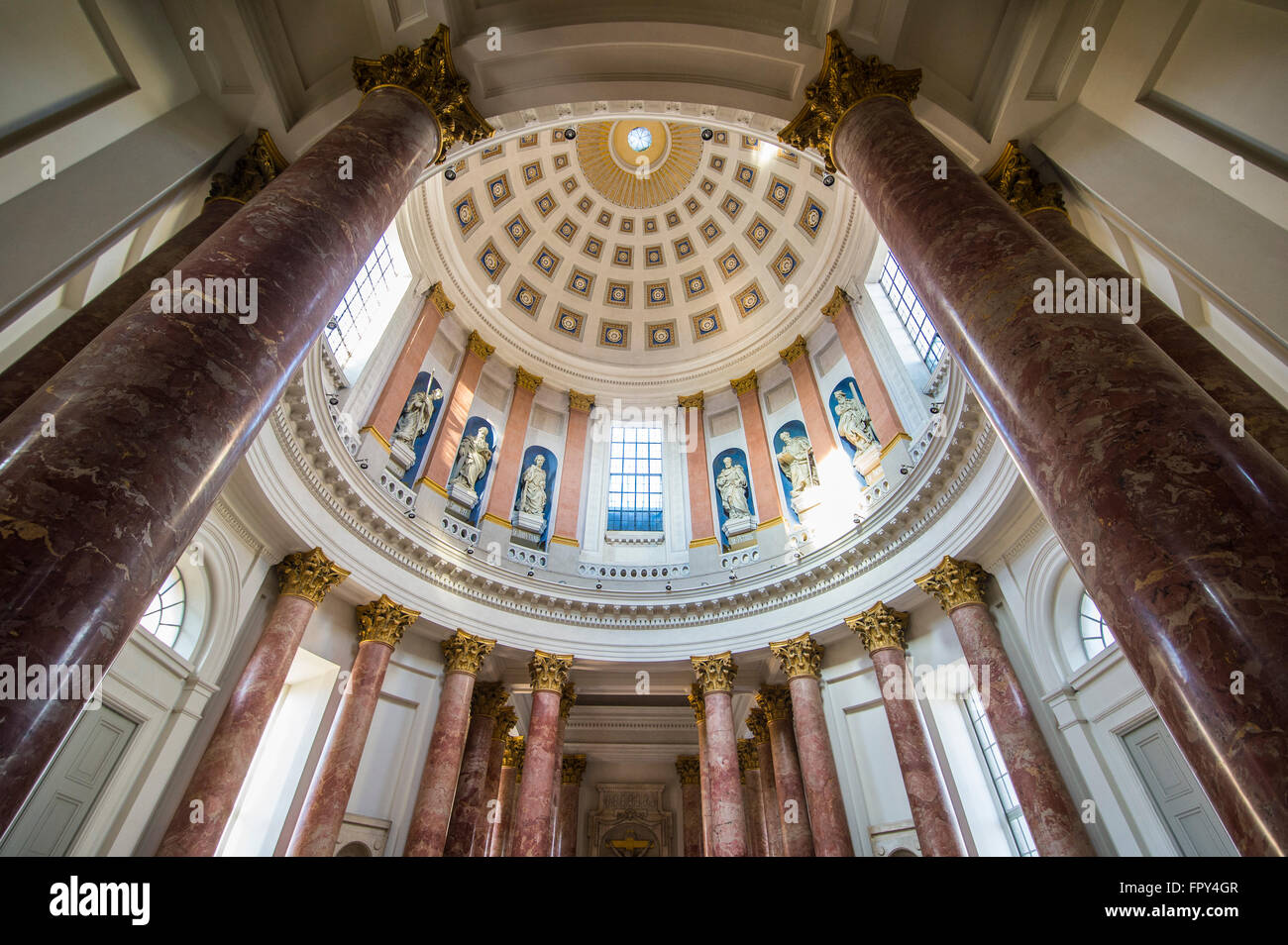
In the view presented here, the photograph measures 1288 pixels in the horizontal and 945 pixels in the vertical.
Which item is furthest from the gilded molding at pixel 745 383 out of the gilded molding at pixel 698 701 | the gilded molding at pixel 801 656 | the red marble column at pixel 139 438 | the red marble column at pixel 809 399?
the red marble column at pixel 139 438

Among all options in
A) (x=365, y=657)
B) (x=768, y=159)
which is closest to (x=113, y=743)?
(x=365, y=657)

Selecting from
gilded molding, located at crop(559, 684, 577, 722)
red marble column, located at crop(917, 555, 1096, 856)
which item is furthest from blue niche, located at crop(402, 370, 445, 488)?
red marble column, located at crop(917, 555, 1096, 856)

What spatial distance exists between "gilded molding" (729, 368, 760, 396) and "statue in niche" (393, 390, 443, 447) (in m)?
8.66

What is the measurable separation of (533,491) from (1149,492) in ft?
45.7

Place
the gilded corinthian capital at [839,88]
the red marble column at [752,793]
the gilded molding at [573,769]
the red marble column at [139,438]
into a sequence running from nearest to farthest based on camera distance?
the red marble column at [139,438]
the gilded corinthian capital at [839,88]
the red marble column at [752,793]
the gilded molding at [573,769]

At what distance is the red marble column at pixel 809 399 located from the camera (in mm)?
14641

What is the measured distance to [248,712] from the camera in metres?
8.28

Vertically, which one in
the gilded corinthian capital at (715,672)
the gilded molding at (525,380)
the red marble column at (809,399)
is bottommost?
the gilded corinthian capital at (715,672)

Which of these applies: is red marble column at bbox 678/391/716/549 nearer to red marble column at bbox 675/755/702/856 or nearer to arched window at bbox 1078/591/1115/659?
red marble column at bbox 675/755/702/856

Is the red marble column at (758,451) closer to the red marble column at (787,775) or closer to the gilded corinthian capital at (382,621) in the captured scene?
the red marble column at (787,775)

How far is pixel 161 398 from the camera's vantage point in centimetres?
303

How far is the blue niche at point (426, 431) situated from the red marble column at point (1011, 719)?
10564mm

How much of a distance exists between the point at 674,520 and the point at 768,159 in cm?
1142
